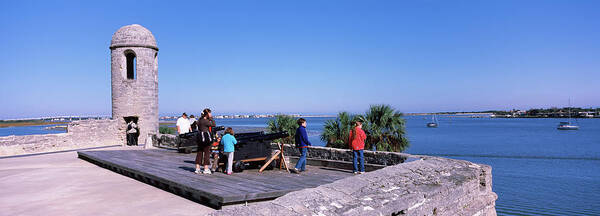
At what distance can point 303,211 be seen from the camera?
3.41m

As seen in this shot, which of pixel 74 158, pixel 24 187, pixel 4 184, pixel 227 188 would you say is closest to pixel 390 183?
pixel 227 188

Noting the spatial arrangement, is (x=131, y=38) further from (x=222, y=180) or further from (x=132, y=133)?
(x=222, y=180)

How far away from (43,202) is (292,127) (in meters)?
16.9

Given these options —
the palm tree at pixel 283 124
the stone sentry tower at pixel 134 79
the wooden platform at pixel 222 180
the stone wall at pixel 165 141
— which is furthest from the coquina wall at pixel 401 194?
the palm tree at pixel 283 124

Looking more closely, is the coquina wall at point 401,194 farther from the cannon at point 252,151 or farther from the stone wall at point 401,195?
the cannon at point 252,151

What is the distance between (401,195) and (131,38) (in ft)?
56.2

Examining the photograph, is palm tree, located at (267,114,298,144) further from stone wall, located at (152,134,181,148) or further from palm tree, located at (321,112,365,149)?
stone wall, located at (152,134,181,148)

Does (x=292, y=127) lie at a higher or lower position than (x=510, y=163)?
higher

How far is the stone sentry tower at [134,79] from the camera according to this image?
1855cm

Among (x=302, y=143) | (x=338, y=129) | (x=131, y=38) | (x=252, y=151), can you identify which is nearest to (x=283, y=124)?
(x=338, y=129)

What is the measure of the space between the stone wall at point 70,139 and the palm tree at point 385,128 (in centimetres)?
1215

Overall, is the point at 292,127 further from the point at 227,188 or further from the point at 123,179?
the point at 227,188

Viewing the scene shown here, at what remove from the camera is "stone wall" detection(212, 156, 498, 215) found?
3512 millimetres

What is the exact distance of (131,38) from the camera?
1850 cm
